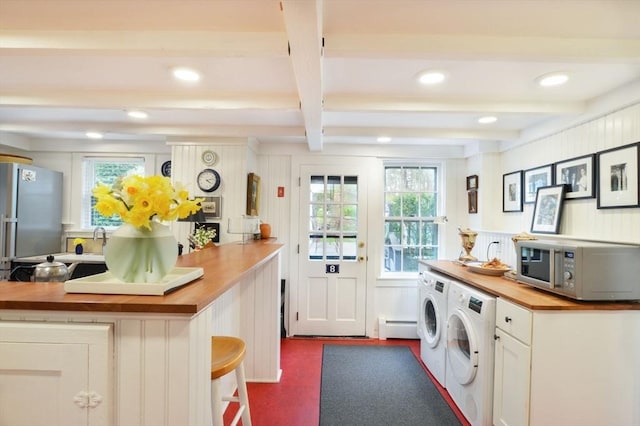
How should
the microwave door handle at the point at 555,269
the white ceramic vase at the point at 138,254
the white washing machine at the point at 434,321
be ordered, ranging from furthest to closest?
1. the white washing machine at the point at 434,321
2. the microwave door handle at the point at 555,269
3. the white ceramic vase at the point at 138,254

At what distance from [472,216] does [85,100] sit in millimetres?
3845

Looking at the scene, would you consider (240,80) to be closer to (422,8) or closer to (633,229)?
(422,8)

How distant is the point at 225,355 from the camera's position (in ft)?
4.38

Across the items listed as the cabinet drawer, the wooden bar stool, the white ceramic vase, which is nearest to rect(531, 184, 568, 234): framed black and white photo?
the cabinet drawer

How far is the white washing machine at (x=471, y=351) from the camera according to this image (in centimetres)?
182

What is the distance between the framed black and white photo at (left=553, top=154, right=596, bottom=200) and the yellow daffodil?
259 centimetres

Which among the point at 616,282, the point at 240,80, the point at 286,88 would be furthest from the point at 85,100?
the point at 616,282

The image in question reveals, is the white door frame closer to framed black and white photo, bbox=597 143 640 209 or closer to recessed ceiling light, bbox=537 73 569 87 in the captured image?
recessed ceiling light, bbox=537 73 569 87

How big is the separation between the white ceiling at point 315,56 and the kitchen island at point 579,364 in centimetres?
132

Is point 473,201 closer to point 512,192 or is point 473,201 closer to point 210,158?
point 512,192

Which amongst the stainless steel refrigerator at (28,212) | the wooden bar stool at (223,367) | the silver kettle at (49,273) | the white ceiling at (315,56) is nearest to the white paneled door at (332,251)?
the white ceiling at (315,56)

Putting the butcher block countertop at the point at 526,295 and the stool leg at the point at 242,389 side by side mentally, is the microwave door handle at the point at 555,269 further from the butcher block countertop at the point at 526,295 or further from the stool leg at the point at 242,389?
the stool leg at the point at 242,389

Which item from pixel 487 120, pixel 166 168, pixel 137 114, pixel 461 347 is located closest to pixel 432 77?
pixel 487 120

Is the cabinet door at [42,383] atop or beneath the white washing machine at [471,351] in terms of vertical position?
atop
